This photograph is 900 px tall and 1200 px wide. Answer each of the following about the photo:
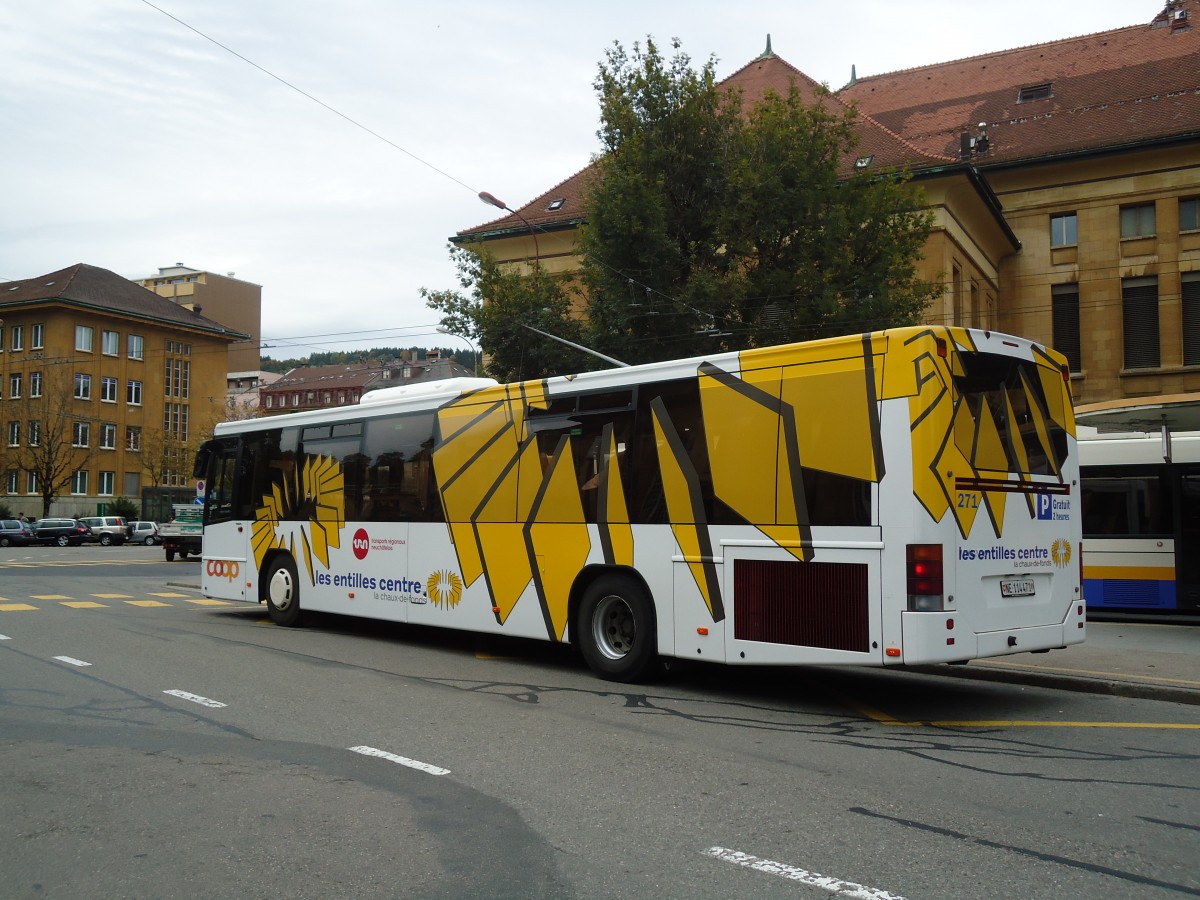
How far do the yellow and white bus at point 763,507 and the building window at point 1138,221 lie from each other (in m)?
36.3

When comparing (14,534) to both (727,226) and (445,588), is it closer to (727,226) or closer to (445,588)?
(727,226)

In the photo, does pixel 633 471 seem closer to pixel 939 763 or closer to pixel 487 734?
→ pixel 487 734

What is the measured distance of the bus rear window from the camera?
8398 mm

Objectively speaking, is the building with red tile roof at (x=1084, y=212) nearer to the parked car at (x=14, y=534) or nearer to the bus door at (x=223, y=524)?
the bus door at (x=223, y=524)

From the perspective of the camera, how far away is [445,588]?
1224 cm

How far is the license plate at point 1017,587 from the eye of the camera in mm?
8578

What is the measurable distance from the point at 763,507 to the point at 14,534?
59274 mm

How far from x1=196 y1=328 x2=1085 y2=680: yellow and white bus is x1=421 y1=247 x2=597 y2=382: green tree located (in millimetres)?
13277

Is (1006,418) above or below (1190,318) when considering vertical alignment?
below

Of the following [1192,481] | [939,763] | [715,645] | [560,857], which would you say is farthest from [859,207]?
[560,857]

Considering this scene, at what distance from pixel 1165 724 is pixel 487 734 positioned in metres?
5.15

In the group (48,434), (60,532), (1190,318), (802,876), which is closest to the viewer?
(802,876)

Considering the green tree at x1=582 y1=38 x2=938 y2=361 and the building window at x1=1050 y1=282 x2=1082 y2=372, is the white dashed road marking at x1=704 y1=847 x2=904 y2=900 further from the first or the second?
the building window at x1=1050 y1=282 x2=1082 y2=372

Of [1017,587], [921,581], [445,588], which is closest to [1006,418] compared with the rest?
[1017,587]
